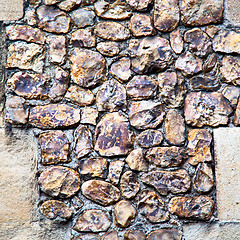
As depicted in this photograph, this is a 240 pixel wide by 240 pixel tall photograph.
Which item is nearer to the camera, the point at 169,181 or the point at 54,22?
the point at 169,181

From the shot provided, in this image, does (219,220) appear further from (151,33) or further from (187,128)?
(151,33)

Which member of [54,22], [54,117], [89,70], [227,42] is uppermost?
[54,22]

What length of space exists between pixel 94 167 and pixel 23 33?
2.43ft

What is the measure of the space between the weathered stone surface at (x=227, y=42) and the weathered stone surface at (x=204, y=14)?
3.0 inches

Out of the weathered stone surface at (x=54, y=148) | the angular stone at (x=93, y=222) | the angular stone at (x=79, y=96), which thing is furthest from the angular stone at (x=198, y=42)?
the angular stone at (x=93, y=222)

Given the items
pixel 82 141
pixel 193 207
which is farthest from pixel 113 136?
pixel 193 207

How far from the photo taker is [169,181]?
1261 millimetres

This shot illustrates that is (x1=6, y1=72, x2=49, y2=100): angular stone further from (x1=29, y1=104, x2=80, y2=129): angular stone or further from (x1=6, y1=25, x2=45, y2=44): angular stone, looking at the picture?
(x1=6, y1=25, x2=45, y2=44): angular stone

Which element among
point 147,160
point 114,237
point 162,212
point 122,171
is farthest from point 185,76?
point 114,237

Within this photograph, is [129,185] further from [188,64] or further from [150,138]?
[188,64]

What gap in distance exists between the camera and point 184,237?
49.1 inches

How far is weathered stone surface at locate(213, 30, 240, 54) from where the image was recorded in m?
1.32

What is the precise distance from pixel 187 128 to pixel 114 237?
603 mm

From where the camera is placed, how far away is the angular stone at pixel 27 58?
1.34 m
